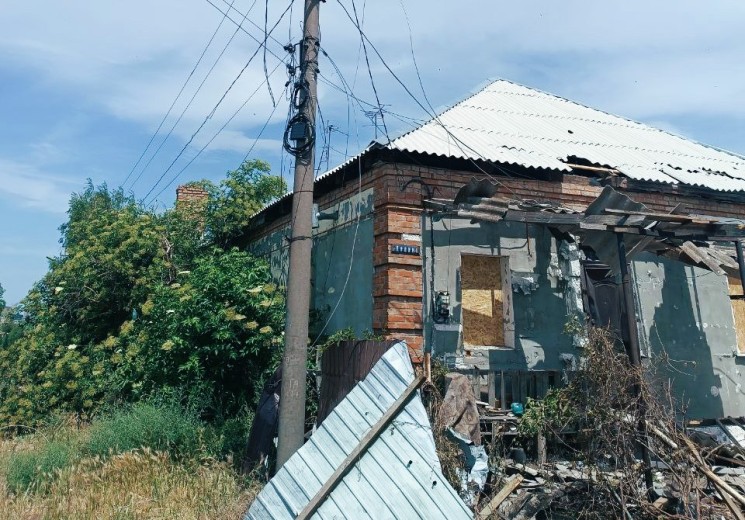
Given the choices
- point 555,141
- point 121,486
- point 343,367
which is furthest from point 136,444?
point 555,141

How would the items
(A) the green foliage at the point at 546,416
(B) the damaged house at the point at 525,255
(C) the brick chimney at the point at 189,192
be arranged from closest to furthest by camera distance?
(A) the green foliage at the point at 546,416 → (B) the damaged house at the point at 525,255 → (C) the brick chimney at the point at 189,192

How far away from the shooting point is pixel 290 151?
5934mm

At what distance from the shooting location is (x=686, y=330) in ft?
29.9

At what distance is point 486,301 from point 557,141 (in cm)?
350

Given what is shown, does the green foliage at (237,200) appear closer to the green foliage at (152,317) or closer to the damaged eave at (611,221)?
the green foliage at (152,317)

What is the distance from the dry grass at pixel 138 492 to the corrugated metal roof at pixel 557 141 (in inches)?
184

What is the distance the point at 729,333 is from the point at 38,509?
1028 cm

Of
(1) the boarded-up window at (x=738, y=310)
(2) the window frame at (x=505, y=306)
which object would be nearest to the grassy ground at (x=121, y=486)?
(2) the window frame at (x=505, y=306)

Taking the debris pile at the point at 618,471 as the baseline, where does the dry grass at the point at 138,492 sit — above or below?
below

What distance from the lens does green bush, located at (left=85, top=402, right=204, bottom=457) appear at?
6906 millimetres

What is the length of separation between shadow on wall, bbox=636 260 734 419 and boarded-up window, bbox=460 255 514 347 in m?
2.46

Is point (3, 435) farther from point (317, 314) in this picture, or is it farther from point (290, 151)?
point (290, 151)

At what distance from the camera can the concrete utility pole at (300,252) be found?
5.36 meters

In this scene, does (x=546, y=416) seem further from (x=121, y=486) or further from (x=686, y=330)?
(x=121, y=486)
